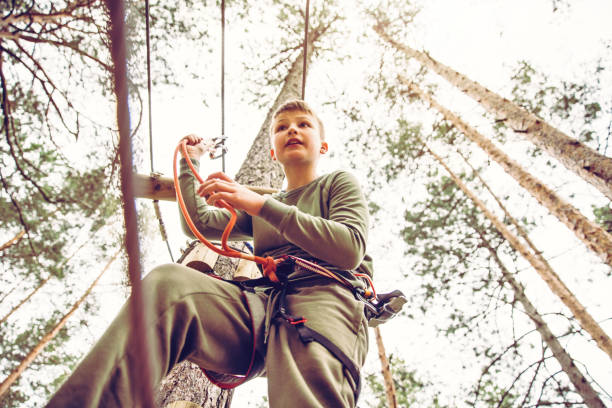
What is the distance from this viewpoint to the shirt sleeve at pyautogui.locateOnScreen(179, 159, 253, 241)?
1.82 metres

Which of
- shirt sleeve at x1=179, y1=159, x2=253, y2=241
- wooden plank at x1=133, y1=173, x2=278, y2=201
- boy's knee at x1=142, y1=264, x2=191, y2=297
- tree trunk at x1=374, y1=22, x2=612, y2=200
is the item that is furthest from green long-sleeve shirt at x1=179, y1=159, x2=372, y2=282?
tree trunk at x1=374, y1=22, x2=612, y2=200

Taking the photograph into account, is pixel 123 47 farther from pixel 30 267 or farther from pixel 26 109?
pixel 30 267

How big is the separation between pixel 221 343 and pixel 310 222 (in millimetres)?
501

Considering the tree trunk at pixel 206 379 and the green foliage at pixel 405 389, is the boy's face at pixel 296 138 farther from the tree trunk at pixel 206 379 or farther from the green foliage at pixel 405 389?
the green foliage at pixel 405 389

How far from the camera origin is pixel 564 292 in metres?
5.45

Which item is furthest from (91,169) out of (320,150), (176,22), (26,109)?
(320,150)

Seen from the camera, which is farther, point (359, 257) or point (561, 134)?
point (561, 134)

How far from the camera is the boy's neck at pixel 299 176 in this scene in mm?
1934

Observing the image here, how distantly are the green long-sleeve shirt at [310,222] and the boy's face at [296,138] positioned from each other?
17cm

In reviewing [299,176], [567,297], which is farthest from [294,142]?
[567,297]

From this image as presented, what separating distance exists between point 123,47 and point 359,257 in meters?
1.10

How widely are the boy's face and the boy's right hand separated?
0.40m

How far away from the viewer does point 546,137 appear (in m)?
4.02

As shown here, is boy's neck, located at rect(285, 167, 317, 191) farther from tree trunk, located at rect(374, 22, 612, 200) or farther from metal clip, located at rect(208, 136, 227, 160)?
tree trunk, located at rect(374, 22, 612, 200)
